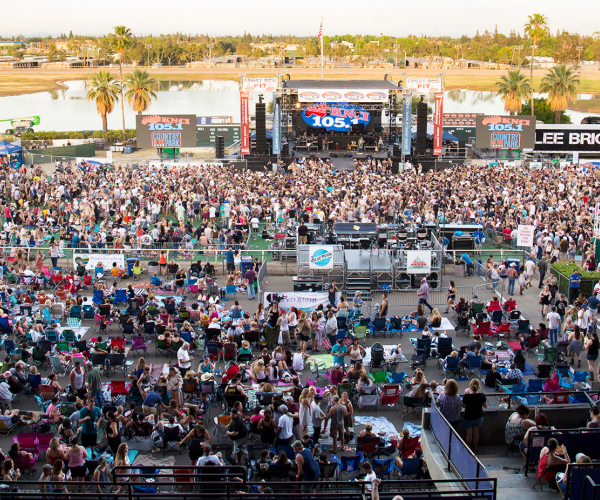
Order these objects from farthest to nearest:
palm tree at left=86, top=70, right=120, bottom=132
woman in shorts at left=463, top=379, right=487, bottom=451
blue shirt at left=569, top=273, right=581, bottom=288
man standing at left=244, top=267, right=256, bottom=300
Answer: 1. palm tree at left=86, top=70, right=120, bottom=132
2. man standing at left=244, top=267, right=256, bottom=300
3. blue shirt at left=569, top=273, right=581, bottom=288
4. woman in shorts at left=463, top=379, right=487, bottom=451

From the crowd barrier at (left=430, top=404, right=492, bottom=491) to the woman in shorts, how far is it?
1.67 ft

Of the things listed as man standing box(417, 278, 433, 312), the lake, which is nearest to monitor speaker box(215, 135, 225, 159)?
man standing box(417, 278, 433, 312)

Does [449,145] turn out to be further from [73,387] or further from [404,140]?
[73,387]

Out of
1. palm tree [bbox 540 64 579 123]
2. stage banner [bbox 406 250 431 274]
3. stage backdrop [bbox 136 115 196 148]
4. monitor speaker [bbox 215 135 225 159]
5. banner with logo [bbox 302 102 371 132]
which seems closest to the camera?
stage banner [bbox 406 250 431 274]

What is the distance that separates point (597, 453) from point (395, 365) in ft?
19.2

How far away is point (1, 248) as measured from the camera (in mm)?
23719

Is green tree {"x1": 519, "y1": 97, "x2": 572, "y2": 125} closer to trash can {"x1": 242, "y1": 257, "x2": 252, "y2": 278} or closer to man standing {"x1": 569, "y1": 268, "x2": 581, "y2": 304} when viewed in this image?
man standing {"x1": 569, "y1": 268, "x2": 581, "y2": 304}

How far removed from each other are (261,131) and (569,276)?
27.7m

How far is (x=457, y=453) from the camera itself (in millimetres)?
9625

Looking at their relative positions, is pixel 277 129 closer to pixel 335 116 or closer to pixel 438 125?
pixel 335 116

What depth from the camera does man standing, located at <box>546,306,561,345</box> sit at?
16.8m

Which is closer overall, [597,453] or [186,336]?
[597,453]

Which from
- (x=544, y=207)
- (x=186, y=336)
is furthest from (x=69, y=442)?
(x=544, y=207)

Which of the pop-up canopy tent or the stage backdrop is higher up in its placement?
the stage backdrop
